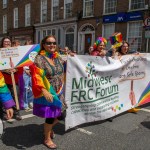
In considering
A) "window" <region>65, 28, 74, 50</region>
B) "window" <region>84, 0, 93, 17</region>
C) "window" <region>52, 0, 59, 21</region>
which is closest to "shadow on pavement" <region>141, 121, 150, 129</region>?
"window" <region>84, 0, 93, 17</region>

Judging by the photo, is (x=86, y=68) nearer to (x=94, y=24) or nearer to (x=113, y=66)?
(x=113, y=66)

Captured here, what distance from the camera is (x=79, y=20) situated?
1923 cm

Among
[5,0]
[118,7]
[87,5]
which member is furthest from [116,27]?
[5,0]

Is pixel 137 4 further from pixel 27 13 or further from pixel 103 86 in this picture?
pixel 27 13

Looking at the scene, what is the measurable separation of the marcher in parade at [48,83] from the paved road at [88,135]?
0.39m

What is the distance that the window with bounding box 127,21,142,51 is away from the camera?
15.1 meters

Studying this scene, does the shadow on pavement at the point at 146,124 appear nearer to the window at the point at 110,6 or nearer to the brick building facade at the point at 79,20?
the brick building facade at the point at 79,20

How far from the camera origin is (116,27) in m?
16.3

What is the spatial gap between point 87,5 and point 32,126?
16177mm

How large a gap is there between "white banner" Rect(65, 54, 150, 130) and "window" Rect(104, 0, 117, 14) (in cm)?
1209

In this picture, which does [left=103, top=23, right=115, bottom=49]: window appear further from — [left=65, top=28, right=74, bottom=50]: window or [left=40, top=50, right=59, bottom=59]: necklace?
[left=40, top=50, right=59, bottom=59]: necklace

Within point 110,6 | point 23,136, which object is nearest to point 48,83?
point 23,136

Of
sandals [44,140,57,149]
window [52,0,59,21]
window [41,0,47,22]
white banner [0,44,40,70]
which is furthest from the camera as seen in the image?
window [41,0,47,22]

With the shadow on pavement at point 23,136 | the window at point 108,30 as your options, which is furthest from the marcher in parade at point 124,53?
the window at point 108,30
